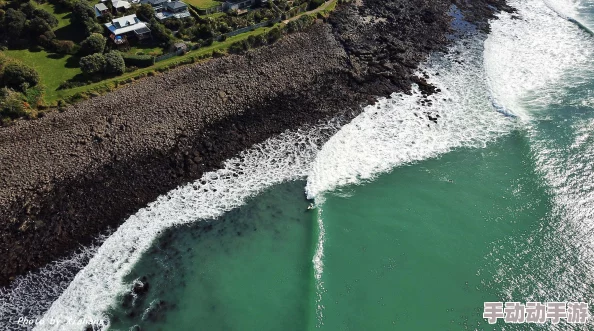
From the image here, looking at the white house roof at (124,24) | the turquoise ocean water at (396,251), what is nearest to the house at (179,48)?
the white house roof at (124,24)

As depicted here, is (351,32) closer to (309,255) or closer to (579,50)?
(579,50)

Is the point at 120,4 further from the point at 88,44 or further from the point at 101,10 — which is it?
the point at 88,44

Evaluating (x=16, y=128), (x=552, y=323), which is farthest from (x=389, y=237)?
(x=16, y=128)

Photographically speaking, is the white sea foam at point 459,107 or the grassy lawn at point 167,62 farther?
the grassy lawn at point 167,62

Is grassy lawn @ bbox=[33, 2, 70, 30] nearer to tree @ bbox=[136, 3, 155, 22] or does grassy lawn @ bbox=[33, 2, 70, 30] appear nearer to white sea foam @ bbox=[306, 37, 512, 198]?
tree @ bbox=[136, 3, 155, 22]

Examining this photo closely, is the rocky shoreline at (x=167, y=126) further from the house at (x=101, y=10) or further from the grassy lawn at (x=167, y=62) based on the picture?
the house at (x=101, y=10)

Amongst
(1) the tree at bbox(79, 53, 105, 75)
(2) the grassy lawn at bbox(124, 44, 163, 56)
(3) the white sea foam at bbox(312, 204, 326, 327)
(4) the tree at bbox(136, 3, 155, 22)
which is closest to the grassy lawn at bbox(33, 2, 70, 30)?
(4) the tree at bbox(136, 3, 155, 22)
